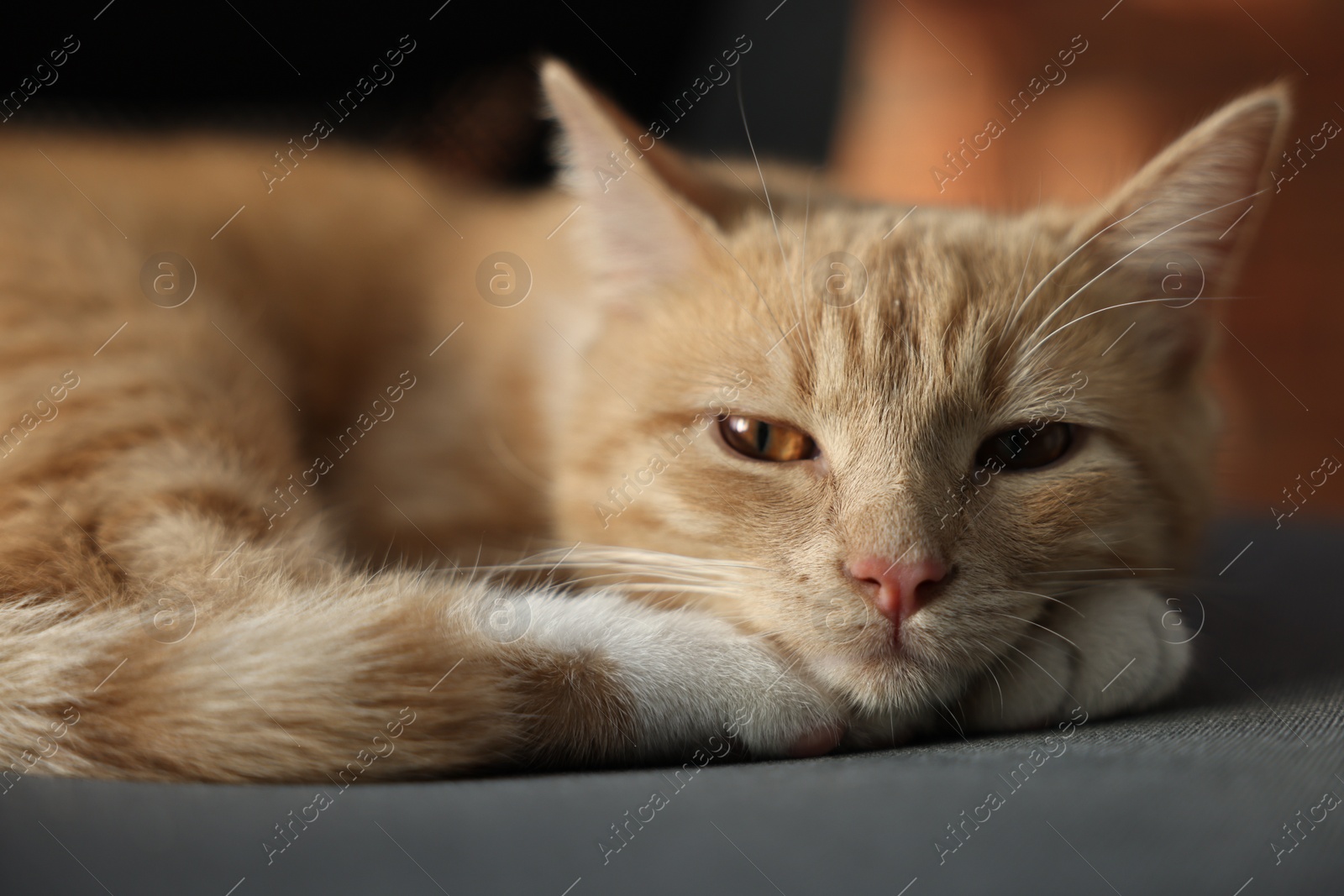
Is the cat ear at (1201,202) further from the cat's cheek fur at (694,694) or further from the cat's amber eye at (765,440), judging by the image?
the cat's cheek fur at (694,694)

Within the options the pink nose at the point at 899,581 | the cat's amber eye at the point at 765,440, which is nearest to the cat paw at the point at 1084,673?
the pink nose at the point at 899,581

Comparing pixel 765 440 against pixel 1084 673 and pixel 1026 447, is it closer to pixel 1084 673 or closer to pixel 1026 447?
pixel 1026 447

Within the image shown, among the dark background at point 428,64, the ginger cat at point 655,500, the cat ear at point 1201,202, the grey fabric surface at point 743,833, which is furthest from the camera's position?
the dark background at point 428,64

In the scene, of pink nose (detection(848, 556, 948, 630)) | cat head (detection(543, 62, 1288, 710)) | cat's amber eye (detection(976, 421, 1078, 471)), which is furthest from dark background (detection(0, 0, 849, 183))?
pink nose (detection(848, 556, 948, 630))

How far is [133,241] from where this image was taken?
5.10ft

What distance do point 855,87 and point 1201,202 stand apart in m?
2.03

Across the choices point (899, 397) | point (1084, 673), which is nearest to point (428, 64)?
point (899, 397)

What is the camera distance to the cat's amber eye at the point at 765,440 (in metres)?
1.17

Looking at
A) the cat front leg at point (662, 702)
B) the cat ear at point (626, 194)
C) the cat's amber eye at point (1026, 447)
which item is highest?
the cat ear at point (626, 194)

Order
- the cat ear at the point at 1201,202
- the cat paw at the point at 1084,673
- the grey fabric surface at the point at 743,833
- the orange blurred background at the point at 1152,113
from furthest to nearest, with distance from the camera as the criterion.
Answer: the orange blurred background at the point at 1152,113 → the cat ear at the point at 1201,202 → the cat paw at the point at 1084,673 → the grey fabric surface at the point at 743,833

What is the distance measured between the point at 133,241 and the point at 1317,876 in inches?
70.2

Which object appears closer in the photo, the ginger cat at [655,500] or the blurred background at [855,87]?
the ginger cat at [655,500]

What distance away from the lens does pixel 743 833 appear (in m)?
0.82

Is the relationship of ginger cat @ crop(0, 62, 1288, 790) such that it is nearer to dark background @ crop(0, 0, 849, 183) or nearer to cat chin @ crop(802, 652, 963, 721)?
cat chin @ crop(802, 652, 963, 721)
